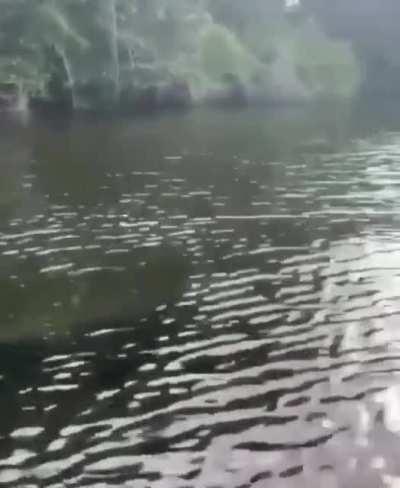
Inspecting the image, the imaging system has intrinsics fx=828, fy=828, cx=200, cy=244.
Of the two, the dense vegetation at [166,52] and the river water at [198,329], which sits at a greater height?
the dense vegetation at [166,52]

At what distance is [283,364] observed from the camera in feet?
58.7

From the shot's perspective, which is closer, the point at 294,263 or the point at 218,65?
Result: the point at 294,263

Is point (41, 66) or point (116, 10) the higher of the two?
point (116, 10)

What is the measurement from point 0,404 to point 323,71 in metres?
94.1

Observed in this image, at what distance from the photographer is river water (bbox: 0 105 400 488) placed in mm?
14172

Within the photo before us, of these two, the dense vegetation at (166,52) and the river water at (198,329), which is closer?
the river water at (198,329)

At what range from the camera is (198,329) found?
1972 centimetres

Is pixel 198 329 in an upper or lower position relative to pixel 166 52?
lower

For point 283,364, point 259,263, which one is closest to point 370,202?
point 259,263

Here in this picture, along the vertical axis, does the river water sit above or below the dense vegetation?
below

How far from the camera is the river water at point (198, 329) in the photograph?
46.5 ft

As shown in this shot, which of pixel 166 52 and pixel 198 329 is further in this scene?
pixel 166 52

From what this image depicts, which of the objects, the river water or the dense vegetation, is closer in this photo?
the river water

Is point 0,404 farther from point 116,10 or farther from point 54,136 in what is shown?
point 116,10
